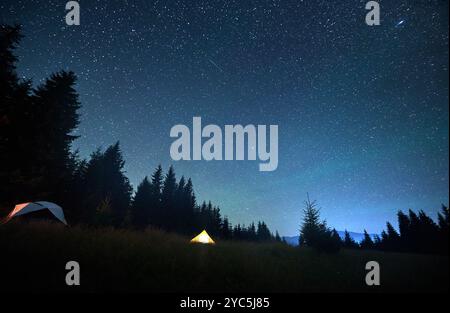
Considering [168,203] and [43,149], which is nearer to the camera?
[43,149]

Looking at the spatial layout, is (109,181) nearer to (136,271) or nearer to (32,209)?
(32,209)

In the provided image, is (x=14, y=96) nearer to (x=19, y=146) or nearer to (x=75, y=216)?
(x=19, y=146)

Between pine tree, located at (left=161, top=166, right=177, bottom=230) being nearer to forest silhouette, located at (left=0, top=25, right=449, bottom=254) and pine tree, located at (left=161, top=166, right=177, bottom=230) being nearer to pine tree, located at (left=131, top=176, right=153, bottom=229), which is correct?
pine tree, located at (left=131, top=176, right=153, bottom=229)

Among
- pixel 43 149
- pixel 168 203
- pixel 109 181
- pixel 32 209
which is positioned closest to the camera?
pixel 32 209

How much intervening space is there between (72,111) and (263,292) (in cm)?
1929

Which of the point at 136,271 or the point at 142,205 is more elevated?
the point at 136,271

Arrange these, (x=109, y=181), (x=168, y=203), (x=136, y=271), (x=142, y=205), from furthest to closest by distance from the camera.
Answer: (x=168, y=203) → (x=142, y=205) → (x=109, y=181) → (x=136, y=271)

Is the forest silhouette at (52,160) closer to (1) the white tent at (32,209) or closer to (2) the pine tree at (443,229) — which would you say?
(1) the white tent at (32,209)

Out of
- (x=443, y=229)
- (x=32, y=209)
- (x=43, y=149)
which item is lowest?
(x=443, y=229)

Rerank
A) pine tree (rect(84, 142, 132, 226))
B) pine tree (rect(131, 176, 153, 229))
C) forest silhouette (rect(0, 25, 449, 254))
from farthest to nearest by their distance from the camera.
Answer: pine tree (rect(131, 176, 153, 229)) → pine tree (rect(84, 142, 132, 226)) → forest silhouette (rect(0, 25, 449, 254))

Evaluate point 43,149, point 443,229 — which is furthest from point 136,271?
point 443,229

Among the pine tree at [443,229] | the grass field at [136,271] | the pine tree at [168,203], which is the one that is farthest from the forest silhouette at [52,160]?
the pine tree at [443,229]

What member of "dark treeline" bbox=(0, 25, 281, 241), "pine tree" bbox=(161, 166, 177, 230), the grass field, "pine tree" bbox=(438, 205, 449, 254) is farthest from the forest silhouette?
"pine tree" bbox=(438, 205, 449, 254)

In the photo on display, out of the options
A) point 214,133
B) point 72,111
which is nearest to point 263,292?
point 214,133
